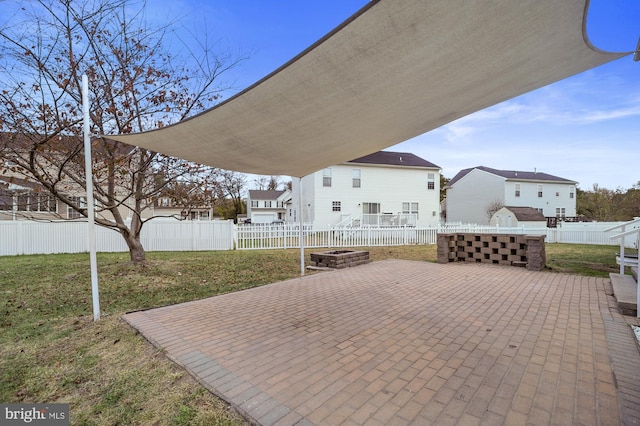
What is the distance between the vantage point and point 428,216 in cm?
2305

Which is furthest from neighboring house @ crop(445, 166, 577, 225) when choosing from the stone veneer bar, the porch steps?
the porch steps

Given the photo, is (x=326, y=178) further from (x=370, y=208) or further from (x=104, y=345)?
(x=104, y=345)

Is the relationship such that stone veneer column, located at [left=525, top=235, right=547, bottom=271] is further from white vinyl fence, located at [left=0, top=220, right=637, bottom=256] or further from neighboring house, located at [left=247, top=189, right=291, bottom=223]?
neighboring house, located at [left=247, top=189, right=291, bottom=223]

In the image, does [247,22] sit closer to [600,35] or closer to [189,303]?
[189,303]

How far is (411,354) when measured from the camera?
2.97 metres

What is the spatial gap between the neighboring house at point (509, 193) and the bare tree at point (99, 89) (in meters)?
26.5

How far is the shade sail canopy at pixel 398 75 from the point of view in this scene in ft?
6.45

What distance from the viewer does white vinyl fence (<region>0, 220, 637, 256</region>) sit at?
36.4 feet

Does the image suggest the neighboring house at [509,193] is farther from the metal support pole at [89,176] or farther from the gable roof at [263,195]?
the metal support pole at [89,176]

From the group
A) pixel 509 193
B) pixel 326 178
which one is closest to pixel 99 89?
pixel 326 178

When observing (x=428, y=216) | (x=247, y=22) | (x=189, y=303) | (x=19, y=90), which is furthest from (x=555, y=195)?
(x=19, y=90)

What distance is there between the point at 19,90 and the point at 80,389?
6116 mm

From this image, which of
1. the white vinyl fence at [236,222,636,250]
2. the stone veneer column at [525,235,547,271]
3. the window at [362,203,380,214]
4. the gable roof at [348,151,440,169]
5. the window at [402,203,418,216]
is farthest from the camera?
the window at [402,203,418,216]

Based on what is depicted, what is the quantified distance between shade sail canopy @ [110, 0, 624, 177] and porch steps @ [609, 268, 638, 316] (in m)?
3.52
